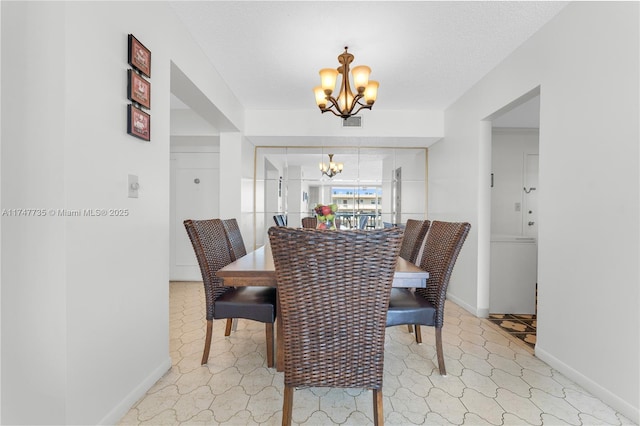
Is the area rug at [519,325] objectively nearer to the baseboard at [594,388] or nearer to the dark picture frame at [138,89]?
the baseboard at [594,388]

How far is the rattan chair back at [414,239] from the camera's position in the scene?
2.35m

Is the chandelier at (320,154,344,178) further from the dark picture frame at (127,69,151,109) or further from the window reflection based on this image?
the dark picture frame at (127,69,151,109)

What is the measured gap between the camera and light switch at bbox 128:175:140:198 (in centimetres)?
159

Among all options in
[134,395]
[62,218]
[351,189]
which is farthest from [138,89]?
[351,189]

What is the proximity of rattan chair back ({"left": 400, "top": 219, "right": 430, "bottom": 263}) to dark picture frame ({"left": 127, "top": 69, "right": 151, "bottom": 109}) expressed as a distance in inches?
80.0

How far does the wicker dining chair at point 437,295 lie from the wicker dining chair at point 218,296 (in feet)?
2.52

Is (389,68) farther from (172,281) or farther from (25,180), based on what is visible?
(172,281)

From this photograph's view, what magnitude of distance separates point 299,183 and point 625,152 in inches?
150

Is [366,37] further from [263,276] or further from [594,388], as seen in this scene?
[594,388]

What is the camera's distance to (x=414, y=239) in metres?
2.42

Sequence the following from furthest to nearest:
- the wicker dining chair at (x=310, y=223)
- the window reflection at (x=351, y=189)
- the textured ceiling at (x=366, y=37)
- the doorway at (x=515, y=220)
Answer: the window reflection at (x=351, y=189), the wicker dining chair at (x=310, y=223), the doorway at (x=515, y=220), the textured ceiling at (x=366, y=37)

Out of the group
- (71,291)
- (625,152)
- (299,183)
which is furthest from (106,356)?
(299,183)

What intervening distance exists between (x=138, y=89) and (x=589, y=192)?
8.68 ft

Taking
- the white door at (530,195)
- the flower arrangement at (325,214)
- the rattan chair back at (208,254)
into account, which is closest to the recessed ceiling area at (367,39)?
the white door at (530,195)
